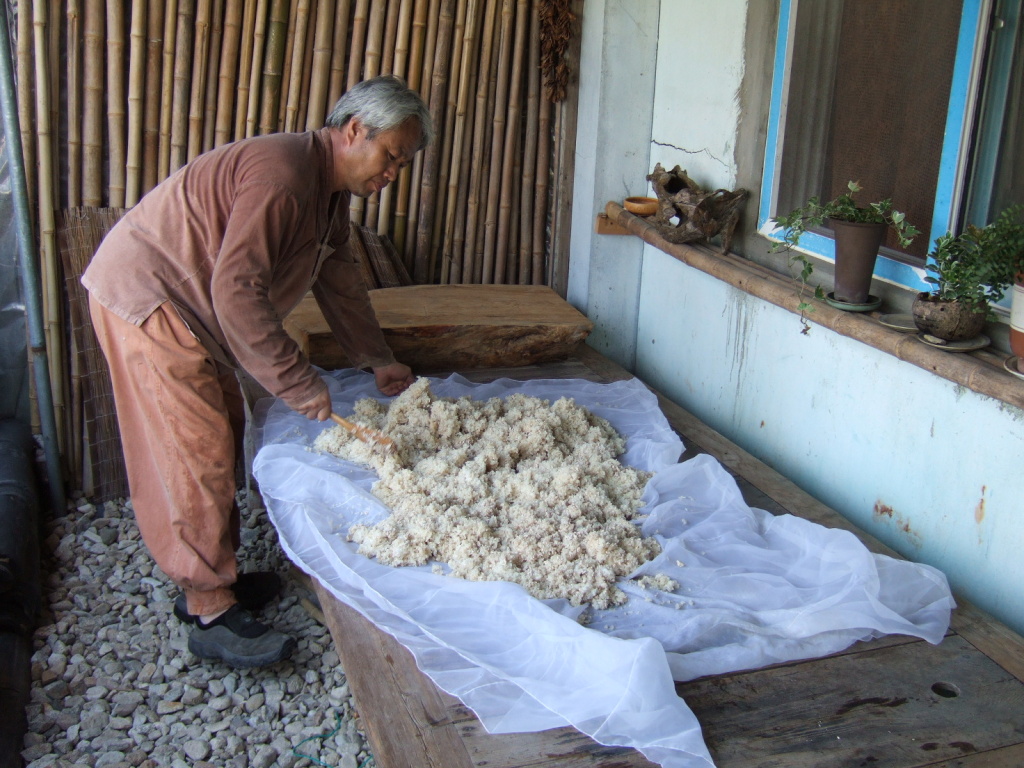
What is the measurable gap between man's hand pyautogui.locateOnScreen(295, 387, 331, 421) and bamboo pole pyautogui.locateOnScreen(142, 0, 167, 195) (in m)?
1.77

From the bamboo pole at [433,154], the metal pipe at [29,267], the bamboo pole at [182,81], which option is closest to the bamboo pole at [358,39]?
the bamboo pole at [433,154]

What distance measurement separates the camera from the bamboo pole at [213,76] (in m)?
A: 3.68

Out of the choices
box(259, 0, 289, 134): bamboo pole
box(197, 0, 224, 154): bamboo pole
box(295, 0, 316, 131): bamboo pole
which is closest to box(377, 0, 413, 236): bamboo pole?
box(295, 0, 316, 131): bamboo pole

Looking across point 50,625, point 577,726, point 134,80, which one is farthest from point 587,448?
point 134,80

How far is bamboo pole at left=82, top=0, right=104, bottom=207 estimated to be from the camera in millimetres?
3490

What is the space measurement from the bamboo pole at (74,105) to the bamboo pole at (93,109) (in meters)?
0.02

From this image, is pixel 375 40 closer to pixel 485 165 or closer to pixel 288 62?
pixel 288 62

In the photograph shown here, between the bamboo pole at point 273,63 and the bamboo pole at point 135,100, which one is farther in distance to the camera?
the bamboo pole at point 273,63

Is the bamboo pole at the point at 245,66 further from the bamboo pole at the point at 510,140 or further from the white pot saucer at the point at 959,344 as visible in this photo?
the white pot saucer at the point at 959,344

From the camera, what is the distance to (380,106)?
2342 millimetres

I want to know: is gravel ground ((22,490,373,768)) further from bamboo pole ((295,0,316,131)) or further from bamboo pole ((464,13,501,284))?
bamboo pole ((295,0,316,131))

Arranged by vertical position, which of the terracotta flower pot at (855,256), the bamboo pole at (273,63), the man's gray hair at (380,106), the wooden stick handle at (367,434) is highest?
the bamboo pole at (273,63)

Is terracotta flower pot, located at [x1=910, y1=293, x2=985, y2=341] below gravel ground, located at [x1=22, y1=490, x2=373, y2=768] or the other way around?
the other way around

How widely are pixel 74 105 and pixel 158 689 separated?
7.73 feet
